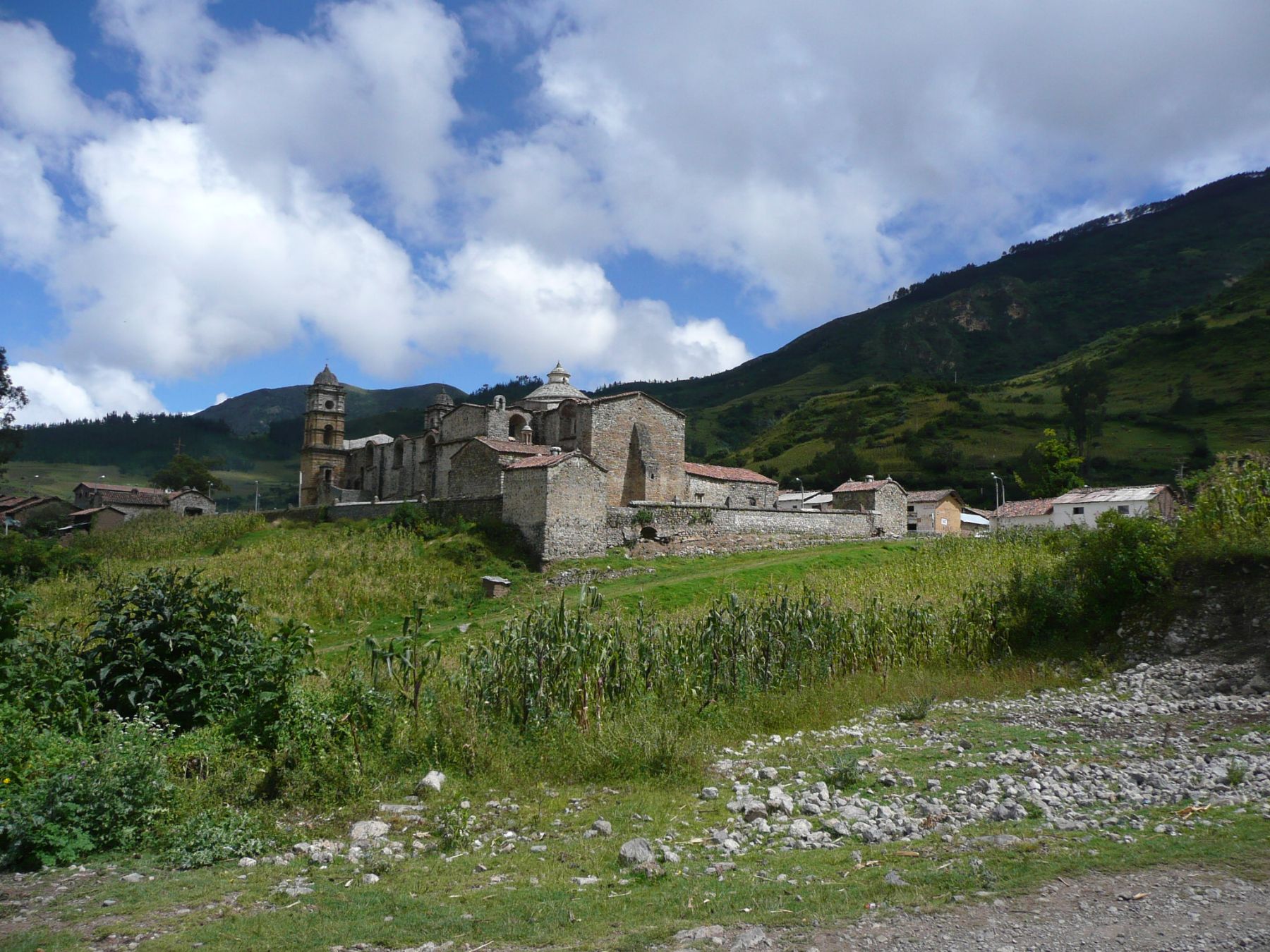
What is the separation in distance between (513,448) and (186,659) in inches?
1001

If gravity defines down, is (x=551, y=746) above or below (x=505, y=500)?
below

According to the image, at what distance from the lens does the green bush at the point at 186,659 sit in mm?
10344

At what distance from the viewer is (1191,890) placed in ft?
19.1

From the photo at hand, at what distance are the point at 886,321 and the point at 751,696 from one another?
7292 inches

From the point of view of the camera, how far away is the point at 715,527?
34.9 meters

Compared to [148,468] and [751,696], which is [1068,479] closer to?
[751,696]

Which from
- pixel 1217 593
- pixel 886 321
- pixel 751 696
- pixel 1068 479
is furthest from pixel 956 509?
pixel 886 321

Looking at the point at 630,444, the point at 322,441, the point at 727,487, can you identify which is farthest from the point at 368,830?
the point at 322,441

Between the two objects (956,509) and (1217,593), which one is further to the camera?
(956,509)

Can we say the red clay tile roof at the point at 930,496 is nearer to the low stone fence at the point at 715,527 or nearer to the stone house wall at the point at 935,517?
the stone house wall at the point at 935,517

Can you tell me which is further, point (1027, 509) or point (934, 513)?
point (1027, 509)

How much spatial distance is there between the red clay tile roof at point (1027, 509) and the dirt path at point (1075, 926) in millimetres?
46527

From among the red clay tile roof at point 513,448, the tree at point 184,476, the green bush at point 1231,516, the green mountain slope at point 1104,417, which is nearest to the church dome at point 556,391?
the red clay tile roof at point 513,448

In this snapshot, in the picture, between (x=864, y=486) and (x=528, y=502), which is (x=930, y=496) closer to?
(x=864, y=486)
